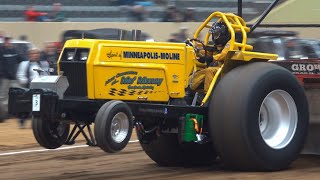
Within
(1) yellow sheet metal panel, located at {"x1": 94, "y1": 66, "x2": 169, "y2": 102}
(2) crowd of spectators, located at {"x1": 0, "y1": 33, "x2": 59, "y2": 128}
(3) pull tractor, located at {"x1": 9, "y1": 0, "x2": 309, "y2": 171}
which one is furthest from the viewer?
(2) crowd of spectators, located at {"x1": 0, "y1": 33, "x2": 59, "y2": 128}

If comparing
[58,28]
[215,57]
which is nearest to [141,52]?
[215,57]

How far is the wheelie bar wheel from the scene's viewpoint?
6836 mm

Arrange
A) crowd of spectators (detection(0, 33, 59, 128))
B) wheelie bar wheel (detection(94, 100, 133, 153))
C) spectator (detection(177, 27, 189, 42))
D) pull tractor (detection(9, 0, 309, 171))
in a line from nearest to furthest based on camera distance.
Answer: wheelie bar wheel (detection(94, 100, 133, 153)), pull tractor (detection(9, 0, 309, 171)), crowd of spectators (detection(0, 33, 59, 128)), spectator (detection(177, 27, 189, 42))

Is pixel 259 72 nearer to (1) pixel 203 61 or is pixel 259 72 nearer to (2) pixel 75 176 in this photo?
(1) pixel 203 61

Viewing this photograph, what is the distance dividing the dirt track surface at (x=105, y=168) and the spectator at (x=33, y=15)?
1034cm

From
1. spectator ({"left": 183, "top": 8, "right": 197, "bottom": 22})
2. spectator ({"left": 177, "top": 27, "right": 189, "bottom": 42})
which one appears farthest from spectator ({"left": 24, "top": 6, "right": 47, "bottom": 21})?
spectator ({"left": 183, "top": 8, "right": 197, "bottom": 22})

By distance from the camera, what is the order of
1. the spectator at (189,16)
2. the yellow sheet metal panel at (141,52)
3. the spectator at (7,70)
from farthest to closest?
the spectator at (189,16) < the spectator at (7,70) < the yellow sheet metal panel at (141,52)

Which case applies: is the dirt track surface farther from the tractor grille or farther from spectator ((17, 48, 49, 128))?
spectator ((17, 48, 49, 128))

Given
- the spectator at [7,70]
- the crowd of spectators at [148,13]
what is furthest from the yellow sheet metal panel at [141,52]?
the crowd of spectators at [148,13]

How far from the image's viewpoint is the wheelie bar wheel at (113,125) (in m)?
6.84

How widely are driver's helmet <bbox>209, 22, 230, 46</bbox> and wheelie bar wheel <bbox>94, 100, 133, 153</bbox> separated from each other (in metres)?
1.61

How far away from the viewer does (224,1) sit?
2177 centimetres

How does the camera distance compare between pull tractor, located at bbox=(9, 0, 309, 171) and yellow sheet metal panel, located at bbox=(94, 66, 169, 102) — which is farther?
yellow sheet metal panel, located at bbox=(94, 66, 169, 102)

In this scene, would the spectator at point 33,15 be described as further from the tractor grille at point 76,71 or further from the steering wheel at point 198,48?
the tractor grille at point 76,71
